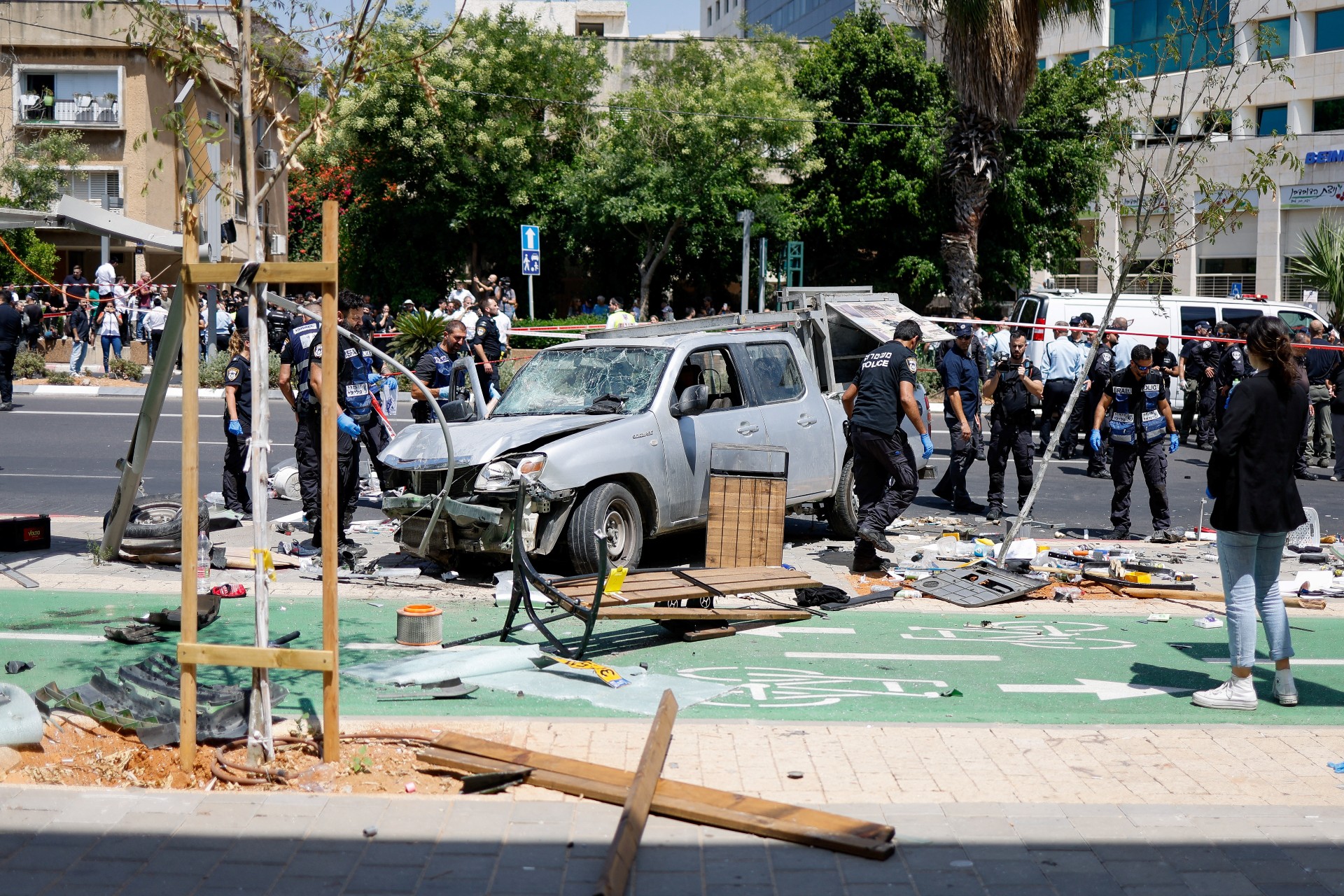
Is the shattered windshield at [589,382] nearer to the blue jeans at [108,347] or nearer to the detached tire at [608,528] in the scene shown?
the detached tire at [608,528]

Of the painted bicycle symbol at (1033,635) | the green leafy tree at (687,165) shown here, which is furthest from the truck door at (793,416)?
the green leafy tree at (687,165)

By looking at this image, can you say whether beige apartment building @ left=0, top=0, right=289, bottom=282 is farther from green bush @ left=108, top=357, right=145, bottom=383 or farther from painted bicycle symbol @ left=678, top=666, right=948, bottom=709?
painted bicycle symbol @ left=678, top=666, right=948, bottom=709

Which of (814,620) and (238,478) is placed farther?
(238,478)

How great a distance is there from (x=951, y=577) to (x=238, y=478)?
6.57m

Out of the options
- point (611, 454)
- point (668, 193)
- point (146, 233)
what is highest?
point (668, 193)

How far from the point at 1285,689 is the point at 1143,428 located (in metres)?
5.31

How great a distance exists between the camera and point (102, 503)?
1238cm

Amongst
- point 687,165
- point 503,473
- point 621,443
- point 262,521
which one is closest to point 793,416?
point 621,443

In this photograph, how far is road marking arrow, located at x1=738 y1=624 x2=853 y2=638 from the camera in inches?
315

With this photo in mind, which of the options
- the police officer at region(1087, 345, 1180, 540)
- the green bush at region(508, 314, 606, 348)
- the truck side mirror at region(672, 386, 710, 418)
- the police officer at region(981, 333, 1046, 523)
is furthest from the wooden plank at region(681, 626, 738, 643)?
the green bush at region(508, 314, 606, 348)

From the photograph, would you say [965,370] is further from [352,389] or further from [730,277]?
[730,277]

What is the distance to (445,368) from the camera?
13.2 m

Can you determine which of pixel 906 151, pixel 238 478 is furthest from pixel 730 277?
pixel 238 478

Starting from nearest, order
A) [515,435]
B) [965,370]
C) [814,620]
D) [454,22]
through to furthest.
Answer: [454,22]
[814,620]
[515,435]
[965,370]
